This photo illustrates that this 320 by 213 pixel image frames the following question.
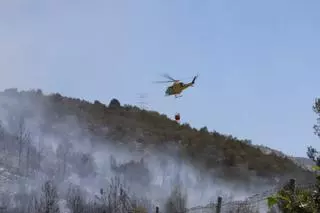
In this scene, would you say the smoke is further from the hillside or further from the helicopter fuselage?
the helicopter fuselage

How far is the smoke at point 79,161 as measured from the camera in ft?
248

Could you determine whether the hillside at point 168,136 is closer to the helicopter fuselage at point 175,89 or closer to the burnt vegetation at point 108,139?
the burnt vegetation at point 108,139

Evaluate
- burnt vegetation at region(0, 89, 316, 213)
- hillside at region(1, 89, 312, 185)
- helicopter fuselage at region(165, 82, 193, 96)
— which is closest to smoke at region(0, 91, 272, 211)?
burnt vegetation at region(0, 89, 316, 213)

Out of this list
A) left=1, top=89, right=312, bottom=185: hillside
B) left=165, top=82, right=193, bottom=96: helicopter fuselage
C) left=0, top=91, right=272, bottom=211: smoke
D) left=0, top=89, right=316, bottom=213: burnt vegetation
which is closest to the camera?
left=165, top=82, right=193, bottom=96: helicopter fuselage

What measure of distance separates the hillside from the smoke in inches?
28.1

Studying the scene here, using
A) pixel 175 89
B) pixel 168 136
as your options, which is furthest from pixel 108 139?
pixel 175 89

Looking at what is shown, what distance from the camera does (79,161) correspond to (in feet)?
275

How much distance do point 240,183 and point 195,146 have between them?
1115cm

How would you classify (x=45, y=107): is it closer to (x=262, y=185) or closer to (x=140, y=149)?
(x=140, y=149)

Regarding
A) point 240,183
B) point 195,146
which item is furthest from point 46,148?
point 240,183

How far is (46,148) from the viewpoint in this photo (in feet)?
283

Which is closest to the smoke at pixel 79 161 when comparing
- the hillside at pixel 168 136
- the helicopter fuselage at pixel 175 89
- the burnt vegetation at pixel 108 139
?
the burnt vegetation at pixel 108 139

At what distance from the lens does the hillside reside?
259ft

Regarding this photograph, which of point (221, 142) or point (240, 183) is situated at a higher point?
point (221, 142)
